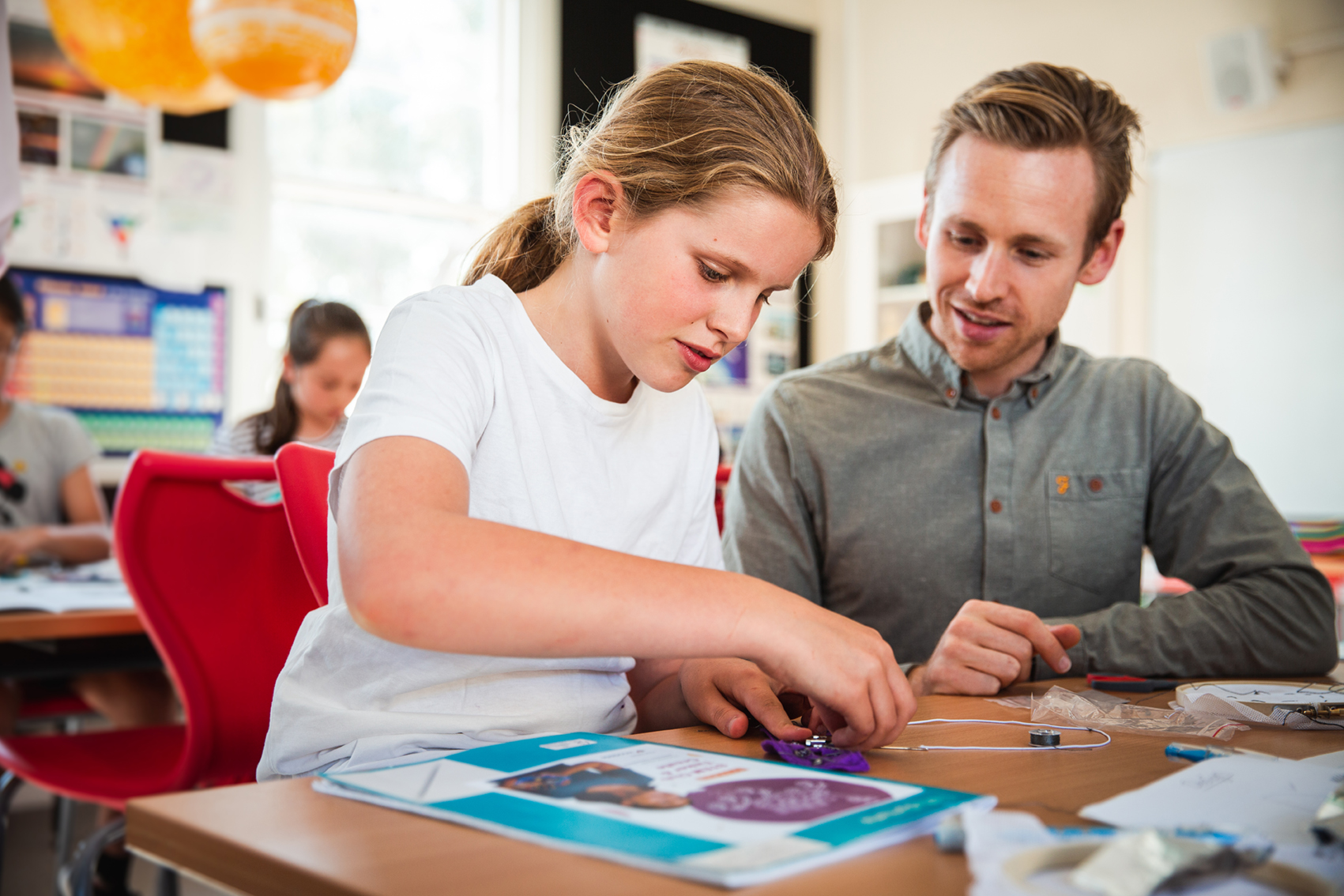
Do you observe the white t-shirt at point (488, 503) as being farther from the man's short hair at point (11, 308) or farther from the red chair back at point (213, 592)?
the man's short hair at point (11, 308)

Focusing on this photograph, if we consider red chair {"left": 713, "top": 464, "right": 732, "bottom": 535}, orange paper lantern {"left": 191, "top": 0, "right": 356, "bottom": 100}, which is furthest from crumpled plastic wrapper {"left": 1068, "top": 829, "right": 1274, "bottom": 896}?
orange paper lantern {"left": 191, "top": 0, "right": 356, "bottom": 100}

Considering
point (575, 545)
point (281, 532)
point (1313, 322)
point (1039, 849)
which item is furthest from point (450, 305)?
point (1313, 322)

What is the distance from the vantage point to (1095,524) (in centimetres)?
139

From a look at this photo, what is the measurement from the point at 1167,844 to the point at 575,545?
365 millimetres

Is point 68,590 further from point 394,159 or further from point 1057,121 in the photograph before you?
point 394,159

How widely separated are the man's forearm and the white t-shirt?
1.48 feet

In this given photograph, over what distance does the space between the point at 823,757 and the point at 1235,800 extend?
24 centimetres

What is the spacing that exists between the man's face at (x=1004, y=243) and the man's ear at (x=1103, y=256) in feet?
0.18

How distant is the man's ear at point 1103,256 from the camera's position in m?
1.46

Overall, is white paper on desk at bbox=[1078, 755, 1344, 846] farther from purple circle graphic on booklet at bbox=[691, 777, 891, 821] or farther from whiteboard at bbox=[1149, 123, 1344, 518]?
whiteboard at bbox=[1149, 123, 1344, 518]

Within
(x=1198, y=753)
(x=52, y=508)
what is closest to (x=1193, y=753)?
(x=1198, y=753)

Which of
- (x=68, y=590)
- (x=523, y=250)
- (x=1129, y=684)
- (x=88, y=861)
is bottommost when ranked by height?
(x=88, y=861)

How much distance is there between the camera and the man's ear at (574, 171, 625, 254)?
975mm

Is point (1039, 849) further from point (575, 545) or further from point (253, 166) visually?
point (253, 166)
